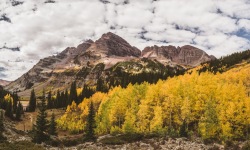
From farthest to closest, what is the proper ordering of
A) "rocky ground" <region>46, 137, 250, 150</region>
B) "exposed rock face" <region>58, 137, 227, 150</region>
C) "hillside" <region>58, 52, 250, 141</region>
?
"hillside" <region>58, 52, 250, 141</region>
"exposed rock face" <region>58, 137, 227, 150</region>
"rocky ground" <region>46, 137, 250, 150</region>

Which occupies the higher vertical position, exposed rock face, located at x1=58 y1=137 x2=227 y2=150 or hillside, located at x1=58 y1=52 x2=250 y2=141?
hillside, located at x1=58 y1=52 x2=250 y2=141

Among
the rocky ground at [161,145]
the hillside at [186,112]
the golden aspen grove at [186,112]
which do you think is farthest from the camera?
the golden aspen grove at [186,112]

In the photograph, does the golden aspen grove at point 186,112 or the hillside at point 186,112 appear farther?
the golden aspen grove at point 186,112

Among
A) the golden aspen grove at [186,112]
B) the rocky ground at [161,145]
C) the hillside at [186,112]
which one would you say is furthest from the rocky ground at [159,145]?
the golden aspen grove at [186,112]

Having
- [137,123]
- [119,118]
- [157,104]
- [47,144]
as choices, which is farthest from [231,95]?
[47,144]

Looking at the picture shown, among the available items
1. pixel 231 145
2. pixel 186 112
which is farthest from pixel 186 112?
pixel 231 145

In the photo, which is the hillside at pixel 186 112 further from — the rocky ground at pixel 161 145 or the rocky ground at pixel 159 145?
the rocky ground at pixel 161 145

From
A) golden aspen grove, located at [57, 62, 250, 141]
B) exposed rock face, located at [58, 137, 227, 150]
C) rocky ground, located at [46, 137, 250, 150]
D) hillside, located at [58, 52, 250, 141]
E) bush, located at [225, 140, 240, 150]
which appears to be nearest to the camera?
bush, located at [225, 140, 240, 150]

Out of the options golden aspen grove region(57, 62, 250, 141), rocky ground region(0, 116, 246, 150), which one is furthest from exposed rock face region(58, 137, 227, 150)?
golden aspen grove region(57, 62, 250, 141)

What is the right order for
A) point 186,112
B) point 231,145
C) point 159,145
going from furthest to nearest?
point 186,112
point 159,145
point 231,145

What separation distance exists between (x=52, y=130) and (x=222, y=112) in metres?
59.5

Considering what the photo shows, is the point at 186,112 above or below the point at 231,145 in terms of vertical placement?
above

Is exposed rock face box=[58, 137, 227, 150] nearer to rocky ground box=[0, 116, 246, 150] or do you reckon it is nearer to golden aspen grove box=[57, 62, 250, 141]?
rocky ground box=[0, 116, 246, 150]

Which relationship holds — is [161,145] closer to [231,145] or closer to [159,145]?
[159,145]
